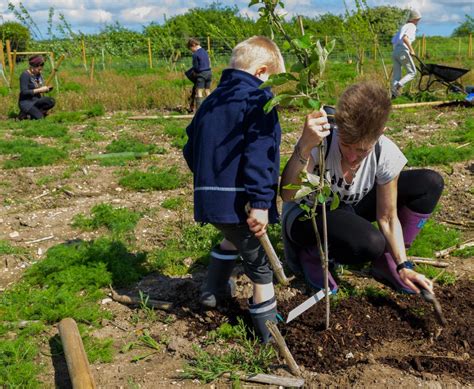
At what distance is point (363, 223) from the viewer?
3166 millimetres

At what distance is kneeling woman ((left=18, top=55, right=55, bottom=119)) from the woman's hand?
957cm

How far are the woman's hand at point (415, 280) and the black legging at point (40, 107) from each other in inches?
377

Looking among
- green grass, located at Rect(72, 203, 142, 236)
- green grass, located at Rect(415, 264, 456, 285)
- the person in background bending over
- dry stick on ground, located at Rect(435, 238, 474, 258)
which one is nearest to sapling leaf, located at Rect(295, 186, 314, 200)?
green grass, located at Rect(415, 264, 456, 285)

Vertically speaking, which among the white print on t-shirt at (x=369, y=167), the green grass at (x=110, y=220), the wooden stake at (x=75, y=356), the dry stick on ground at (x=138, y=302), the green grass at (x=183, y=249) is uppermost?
the white print on t-shirt at (x=369, y=167)

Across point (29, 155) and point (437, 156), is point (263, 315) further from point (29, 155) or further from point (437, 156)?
point (29, 155)

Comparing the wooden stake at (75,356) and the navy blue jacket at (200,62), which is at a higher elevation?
the navy blue jacket at (200,62)

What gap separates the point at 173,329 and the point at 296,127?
627 centimetres

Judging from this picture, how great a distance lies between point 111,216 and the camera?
4.68 m

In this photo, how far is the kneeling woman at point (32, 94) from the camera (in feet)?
36.2

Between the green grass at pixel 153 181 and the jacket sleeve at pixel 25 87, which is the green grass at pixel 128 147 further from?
the jacket sleeve at pixel 25 87

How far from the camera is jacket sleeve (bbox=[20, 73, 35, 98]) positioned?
36.1 feet

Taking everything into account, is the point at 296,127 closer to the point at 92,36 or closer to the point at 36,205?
the point at 36,205

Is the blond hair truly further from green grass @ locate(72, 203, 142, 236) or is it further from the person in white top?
the person in white top

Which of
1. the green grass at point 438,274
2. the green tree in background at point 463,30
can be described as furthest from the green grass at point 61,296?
the green tree in background at point 463,30
